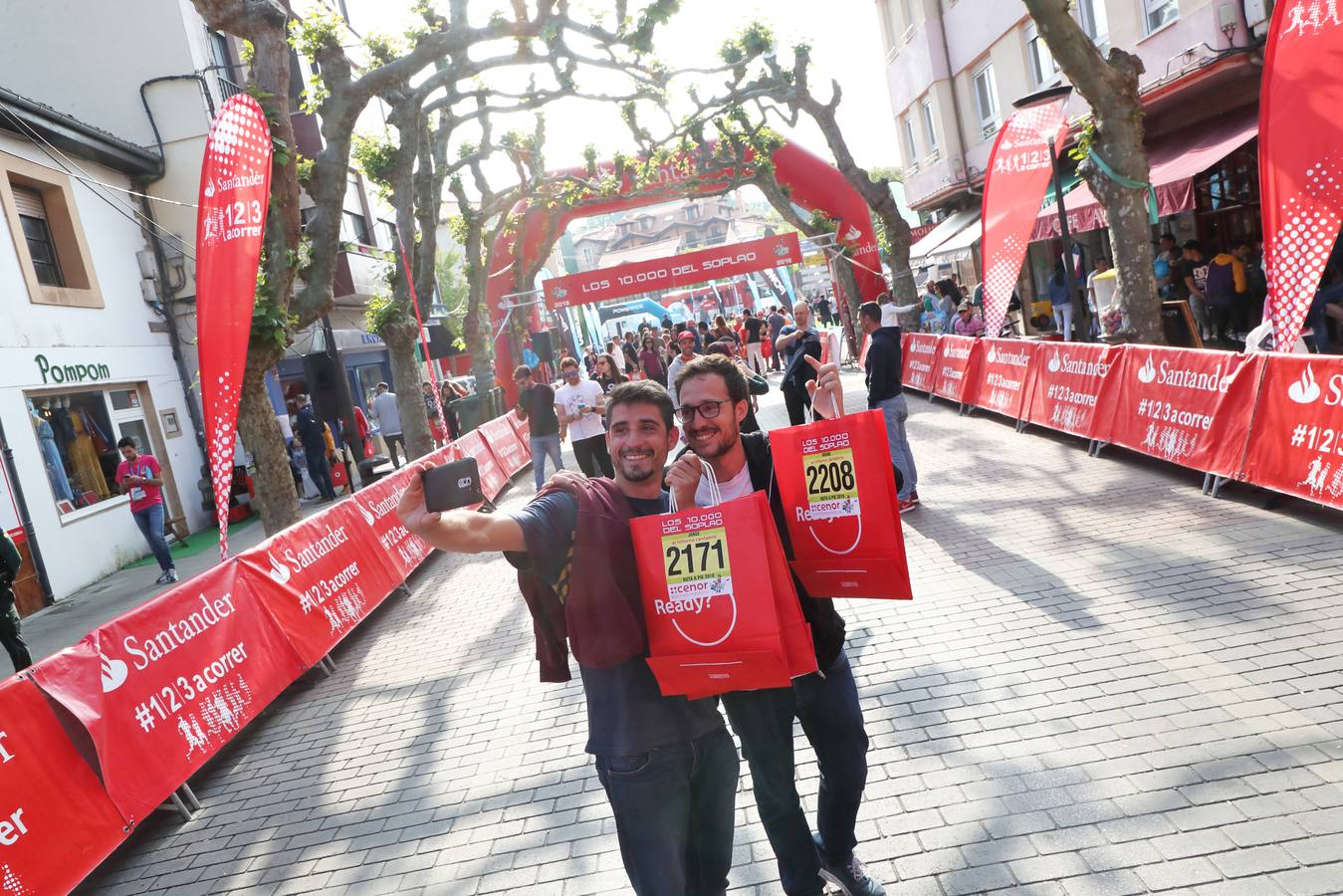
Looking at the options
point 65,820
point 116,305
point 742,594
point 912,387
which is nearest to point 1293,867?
point 742,594

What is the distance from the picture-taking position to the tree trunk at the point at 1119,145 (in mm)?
10523

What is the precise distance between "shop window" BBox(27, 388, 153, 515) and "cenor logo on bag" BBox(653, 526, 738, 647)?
14.2 m

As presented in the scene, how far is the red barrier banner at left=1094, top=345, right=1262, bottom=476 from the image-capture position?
24.9 ft

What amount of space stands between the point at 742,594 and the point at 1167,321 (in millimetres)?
14458

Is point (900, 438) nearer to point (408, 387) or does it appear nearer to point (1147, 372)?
point (1147, 372)

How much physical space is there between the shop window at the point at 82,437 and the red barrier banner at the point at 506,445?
19.7 ft

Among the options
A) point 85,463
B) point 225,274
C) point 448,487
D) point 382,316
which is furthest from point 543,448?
point 448,487

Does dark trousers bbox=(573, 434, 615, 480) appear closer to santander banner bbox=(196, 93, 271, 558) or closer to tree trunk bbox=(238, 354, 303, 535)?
tree trunk bbox=(238, 354, 303, 535)

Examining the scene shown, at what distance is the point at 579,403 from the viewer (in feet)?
37.5

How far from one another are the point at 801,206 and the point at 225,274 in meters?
20.4

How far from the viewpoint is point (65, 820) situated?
15.3ft

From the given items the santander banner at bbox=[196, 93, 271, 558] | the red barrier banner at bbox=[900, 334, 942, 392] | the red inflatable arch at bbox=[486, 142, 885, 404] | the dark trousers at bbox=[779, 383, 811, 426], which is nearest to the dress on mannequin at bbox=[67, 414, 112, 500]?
the santander banner at bbox=[196, 93, 271, 558]

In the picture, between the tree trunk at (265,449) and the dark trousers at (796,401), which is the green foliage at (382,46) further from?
the dark trousers at (796,401)

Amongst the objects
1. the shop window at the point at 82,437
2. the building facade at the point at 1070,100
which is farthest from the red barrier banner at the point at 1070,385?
the shop window at the point at 82,437
